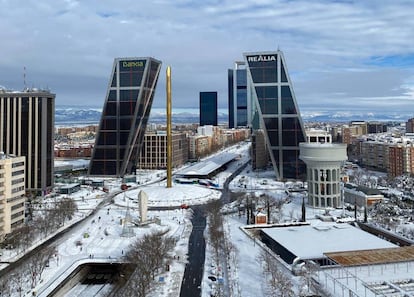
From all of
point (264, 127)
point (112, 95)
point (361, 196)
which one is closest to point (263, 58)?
point (264, 127)

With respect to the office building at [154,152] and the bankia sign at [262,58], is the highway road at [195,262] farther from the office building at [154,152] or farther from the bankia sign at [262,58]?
the office building at [154,152]

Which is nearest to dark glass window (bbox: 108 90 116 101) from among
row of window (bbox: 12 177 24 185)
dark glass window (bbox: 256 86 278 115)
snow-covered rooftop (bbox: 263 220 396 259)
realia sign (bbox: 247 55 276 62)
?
realia sign (bbox: 247 55 276 62)

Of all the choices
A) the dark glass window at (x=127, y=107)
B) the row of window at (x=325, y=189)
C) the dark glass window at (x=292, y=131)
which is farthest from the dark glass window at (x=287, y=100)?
the dark glass window at (x=127, y=107)

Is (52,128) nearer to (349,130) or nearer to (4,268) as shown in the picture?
(4,268)

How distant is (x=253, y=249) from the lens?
40875mm

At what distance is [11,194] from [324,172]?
42.1 m

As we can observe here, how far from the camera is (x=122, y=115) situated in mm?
92062

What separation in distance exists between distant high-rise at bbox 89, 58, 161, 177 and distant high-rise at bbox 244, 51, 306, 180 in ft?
82.9

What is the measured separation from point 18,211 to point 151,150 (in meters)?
63.2

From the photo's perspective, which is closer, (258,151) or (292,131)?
(292,131)

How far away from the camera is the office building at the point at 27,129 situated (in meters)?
72.1

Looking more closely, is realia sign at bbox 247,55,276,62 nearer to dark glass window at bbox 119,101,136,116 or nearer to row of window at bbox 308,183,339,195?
dark glass window at bbox 119,101,136,116

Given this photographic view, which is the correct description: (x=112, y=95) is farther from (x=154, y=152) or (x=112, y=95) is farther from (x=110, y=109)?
(x=154, y=152)

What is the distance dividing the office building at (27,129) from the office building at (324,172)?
45.9m
